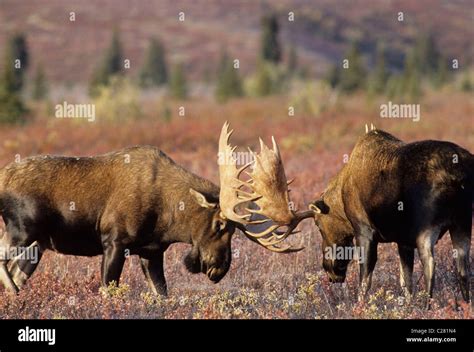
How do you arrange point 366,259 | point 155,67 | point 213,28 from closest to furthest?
point 366,259 → point 155,67 → point 213,28

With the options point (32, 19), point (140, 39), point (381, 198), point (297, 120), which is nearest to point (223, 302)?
point (381, 198)

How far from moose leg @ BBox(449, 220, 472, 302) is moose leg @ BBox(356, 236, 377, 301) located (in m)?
0.91

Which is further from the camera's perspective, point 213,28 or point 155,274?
point 213,28

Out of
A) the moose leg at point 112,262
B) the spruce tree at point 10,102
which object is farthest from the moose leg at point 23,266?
the spruce tree at point 10,102

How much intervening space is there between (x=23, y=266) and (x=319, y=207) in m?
3.42

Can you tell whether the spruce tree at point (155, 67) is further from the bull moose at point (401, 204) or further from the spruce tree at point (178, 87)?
the bull moose at point (401, 204)

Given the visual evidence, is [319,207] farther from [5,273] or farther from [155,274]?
[5,273]

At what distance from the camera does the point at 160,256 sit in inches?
425

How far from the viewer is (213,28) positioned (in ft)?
427

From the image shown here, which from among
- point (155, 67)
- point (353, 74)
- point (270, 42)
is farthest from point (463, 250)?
point (155, 67)

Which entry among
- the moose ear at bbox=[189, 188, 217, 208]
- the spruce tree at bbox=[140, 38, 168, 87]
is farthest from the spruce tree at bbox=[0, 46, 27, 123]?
the spruce tree at bbox=[140, 38, 168, 87]

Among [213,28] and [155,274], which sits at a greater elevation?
[213,28]

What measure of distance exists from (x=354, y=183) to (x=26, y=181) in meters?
3.57

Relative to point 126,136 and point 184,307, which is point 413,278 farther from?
point 126,136
